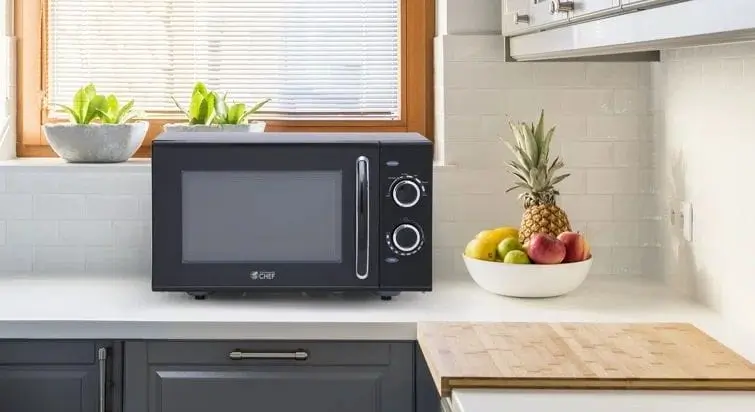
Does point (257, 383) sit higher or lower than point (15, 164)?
lower

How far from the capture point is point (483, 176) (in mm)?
2748

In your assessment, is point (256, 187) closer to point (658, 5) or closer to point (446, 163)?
point (446, 163)

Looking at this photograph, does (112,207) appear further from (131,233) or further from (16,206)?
(16,206)

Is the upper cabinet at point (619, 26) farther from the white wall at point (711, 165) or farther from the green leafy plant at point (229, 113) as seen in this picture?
the green leafy plant at point (229, 113)

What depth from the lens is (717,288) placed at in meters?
2.29

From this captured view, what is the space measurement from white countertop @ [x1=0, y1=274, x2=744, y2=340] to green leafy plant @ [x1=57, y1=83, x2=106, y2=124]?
411 millimetres

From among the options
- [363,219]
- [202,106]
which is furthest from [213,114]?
[363,219]

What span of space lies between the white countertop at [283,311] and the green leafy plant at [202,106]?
1.49ft

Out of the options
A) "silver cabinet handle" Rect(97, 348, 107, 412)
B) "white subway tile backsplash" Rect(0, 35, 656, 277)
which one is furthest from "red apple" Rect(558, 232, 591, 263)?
"silver cabinet handle" Rect(97, 348, 107, 412)

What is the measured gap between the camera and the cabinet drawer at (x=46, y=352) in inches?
86.2

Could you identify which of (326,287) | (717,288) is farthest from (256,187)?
(717,288)

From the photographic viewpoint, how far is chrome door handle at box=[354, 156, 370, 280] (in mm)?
2334

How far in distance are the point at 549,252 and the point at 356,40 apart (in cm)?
88

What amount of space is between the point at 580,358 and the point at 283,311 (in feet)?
2.16
